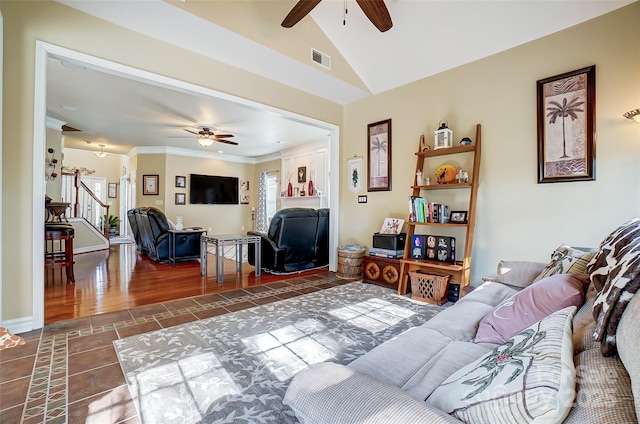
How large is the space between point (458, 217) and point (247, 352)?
270 cm

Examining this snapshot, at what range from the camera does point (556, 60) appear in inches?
111

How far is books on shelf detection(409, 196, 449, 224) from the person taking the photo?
11.3ft

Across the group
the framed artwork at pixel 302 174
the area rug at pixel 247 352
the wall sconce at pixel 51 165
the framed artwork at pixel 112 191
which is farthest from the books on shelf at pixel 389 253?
the framed artwork at pixel 112 191

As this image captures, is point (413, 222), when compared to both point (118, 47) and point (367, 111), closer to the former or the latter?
point (367, 111)

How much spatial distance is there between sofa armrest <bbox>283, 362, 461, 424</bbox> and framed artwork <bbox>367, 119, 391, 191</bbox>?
356cm

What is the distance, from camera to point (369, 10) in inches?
96.1

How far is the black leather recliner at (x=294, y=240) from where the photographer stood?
4398 mm

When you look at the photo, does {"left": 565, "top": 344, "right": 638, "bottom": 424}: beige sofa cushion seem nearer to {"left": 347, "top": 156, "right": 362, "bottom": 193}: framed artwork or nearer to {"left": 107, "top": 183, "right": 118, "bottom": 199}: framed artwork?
{"left": 347, "top": 156, "right": 362, "bottom": 193}: framed artwork

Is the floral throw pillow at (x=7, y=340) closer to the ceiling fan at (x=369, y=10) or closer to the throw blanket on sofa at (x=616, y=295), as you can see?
the throw blanket on sofa at (x=616, y=295)

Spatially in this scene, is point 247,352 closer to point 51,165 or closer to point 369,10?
point 369,10

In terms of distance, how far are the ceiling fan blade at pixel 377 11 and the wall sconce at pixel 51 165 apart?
6.32 metres

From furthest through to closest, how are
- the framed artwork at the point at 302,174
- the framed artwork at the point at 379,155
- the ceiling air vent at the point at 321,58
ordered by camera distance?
the framed artwork at the point at 302,174 → the framed artwork at the point at 379,155 → the ceiling air vent at the point at 321,58

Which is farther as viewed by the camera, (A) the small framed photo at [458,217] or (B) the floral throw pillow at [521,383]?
(A) the small framed photo at [458,217]

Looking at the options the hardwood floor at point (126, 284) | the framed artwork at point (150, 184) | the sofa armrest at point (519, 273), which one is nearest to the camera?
the sofa armrest at point (519, 273)
